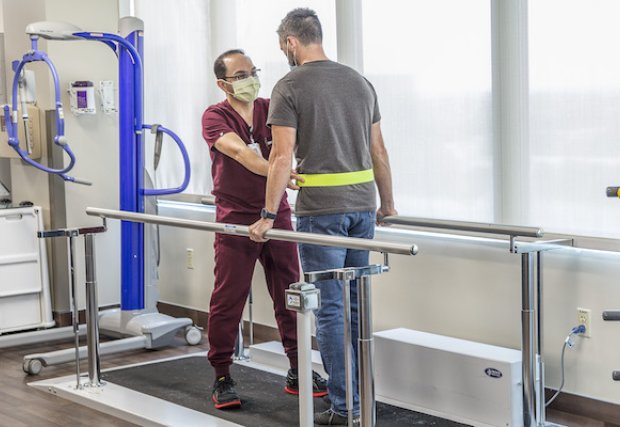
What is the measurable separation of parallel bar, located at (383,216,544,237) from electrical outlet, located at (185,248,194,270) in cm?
243

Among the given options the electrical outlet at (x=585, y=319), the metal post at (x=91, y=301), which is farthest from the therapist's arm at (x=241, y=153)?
the electrical outlet at (x=585, y=319)

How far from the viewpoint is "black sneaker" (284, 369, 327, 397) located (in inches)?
163

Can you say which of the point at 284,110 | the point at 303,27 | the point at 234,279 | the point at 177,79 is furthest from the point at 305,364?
the point at 177,79

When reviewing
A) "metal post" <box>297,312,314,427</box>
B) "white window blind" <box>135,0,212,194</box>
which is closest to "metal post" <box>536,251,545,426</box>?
"metal post" <box>297,312,314,427</box>

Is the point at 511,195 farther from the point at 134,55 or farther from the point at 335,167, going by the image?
the point at 134,55

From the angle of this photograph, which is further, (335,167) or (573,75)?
(573,75)

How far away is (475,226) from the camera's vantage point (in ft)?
11.9

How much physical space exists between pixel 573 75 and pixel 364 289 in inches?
58.1

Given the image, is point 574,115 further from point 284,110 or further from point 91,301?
point 91,301

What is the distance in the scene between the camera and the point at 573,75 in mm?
3875

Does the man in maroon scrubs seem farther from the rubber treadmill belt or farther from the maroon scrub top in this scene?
the rubber treadmill belt

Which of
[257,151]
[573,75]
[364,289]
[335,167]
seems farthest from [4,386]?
[573,75]

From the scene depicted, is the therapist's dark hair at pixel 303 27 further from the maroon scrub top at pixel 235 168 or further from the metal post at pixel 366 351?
the metal post at pixel 366 351

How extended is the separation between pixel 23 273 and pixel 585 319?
337 cm
